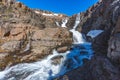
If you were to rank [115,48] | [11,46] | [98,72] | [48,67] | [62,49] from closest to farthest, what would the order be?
[98,72] → [115,48] → [48,67] → [62,49] → [11,46]

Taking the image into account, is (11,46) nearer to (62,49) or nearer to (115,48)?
(62,49)

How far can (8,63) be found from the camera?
76.2 ft

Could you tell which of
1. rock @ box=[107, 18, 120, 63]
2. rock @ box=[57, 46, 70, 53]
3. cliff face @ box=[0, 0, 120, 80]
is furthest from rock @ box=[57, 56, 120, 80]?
rock @ box=[57, 46, 70, 53]

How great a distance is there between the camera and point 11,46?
26.5 metres

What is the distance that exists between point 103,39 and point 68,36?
1008 centimetres

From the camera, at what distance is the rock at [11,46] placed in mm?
26161

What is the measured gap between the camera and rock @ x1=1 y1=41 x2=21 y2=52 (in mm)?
26161

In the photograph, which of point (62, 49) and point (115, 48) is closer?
point (115, 48)

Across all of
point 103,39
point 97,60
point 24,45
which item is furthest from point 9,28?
point 97,60

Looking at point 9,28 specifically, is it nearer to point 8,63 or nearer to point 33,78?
point 8,63

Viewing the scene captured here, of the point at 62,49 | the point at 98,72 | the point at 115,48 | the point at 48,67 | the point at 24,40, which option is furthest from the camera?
the point at 24,40

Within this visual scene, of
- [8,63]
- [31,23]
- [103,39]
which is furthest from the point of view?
[31,23]

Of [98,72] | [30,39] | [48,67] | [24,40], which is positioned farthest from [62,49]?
[98,72]

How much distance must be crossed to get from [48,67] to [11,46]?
24.4 ft
